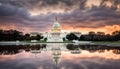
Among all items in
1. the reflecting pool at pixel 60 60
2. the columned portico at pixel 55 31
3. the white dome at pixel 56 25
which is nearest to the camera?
the reflecting pool at pixel 60 60

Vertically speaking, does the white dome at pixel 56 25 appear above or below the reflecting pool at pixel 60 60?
above

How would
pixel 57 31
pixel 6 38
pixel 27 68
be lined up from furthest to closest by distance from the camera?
1. pixel 57 31
2. pixel 6 38
3. pixel 27 68

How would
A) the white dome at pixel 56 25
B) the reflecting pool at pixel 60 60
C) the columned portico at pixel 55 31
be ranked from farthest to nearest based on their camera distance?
the white dome at pixel 56 25 < the columned portico at pixel 55 31 < the reflecting pool at pixel 60 60

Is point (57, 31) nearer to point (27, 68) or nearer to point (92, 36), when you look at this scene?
point (92, 36)

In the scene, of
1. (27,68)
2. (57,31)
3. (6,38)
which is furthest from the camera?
(57,31)

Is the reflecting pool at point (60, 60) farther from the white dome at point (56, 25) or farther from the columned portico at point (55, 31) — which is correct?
the white dome at point (56, 25)

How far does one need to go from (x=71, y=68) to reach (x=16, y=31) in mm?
39348

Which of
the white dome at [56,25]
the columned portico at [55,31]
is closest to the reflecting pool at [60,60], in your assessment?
the columned portico at [55,31]

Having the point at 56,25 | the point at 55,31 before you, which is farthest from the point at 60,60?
the point at 55,31

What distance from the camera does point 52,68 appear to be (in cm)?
955

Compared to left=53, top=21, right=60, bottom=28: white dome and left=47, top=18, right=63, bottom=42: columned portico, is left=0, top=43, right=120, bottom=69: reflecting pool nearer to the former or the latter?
left=47, top=18, right=63, bottom=42: columned portico

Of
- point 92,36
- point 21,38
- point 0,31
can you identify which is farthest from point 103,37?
point 0,31

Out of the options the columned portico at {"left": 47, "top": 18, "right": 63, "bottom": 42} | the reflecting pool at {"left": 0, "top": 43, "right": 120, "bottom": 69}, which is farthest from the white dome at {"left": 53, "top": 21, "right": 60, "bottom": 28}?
the reflecting pool at {"left": 0, "top": 43, "right": 120, "bottom": 69}

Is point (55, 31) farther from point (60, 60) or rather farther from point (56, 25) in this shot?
point (60, 60)
